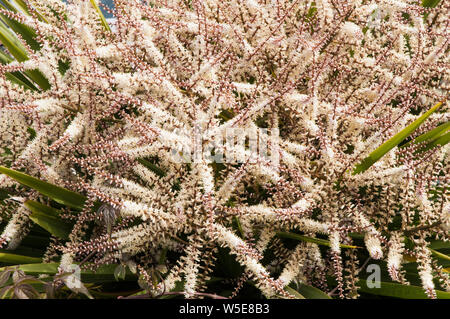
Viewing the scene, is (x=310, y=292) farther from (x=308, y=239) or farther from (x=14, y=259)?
(x=14, y=259)

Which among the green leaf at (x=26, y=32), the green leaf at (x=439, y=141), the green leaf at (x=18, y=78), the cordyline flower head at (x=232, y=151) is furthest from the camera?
the green leaf at (x=26, y=32)

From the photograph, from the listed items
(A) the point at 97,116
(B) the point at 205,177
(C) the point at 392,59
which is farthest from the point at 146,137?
(C) the point at 392,59

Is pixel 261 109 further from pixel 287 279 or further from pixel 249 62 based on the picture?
pixel 287 279

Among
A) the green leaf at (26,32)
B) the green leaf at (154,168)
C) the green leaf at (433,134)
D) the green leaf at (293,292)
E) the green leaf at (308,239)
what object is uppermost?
the green leaf at (26,32)

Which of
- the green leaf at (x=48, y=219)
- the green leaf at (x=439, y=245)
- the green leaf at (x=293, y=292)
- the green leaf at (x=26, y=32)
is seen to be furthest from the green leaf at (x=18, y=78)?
the green leaf at (x=439, y=245)

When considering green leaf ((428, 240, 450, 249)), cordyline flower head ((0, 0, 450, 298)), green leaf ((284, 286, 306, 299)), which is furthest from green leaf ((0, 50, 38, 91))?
green leaf ((428, 240, 450, 249))

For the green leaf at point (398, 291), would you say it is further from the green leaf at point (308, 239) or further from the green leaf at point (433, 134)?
the green leaf at point (433, 134)
